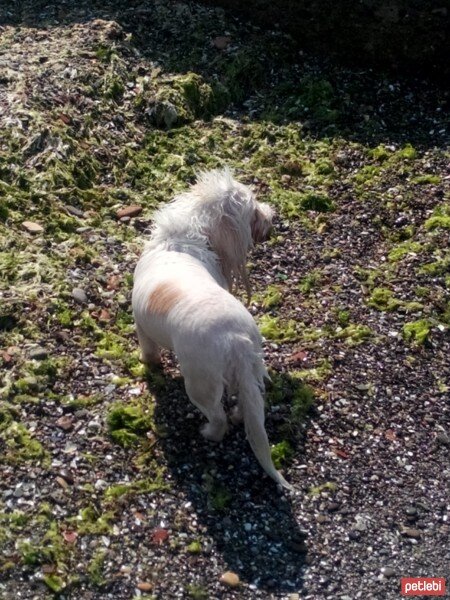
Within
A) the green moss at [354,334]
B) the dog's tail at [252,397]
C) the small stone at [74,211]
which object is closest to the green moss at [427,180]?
the green moss at [354,334]

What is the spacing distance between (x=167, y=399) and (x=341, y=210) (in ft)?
8.95

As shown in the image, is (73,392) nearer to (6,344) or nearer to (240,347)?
(6,344)

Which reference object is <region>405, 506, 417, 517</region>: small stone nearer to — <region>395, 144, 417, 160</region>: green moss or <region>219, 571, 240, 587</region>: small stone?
<region>219, 571, 240, 587</region>: small stone

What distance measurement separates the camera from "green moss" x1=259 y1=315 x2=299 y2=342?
255 inches

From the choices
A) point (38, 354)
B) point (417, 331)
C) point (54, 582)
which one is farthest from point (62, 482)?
point (417, 331)

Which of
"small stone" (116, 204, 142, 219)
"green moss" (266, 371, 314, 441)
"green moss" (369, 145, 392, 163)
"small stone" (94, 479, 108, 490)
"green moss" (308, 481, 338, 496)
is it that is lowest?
"green moss" (308, 481, 338, 496)

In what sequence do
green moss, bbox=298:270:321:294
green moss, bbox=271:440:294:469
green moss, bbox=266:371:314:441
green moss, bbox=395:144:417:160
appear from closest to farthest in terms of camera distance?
1. green moss, bbox=271:440:294:469
2. green moss, bbox=266:371:314:441
3. green moss, bbox=298:270:321:294
4. green moss, bbox=395:144:417:160

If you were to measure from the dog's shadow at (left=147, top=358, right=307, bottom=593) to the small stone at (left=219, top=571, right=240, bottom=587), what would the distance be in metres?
0.04

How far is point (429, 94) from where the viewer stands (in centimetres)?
908

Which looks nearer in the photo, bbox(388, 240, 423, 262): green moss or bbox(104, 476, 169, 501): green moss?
bbox(104, 476, 169, 501): green moss

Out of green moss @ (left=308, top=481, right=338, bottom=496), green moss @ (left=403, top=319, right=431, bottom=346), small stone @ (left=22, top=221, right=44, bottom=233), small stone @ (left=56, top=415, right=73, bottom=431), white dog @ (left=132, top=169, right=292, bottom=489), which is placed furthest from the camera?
small stone @ (left=22, top=221, right=44, bottom=233)

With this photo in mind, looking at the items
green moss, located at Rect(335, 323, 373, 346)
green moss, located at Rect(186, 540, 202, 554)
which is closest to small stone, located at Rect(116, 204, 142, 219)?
green moss, located at Rect(335, 323, 373, 346)

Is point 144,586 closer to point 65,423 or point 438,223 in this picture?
point 65,423

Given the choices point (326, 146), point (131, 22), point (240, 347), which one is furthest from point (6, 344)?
point (131, 22)
